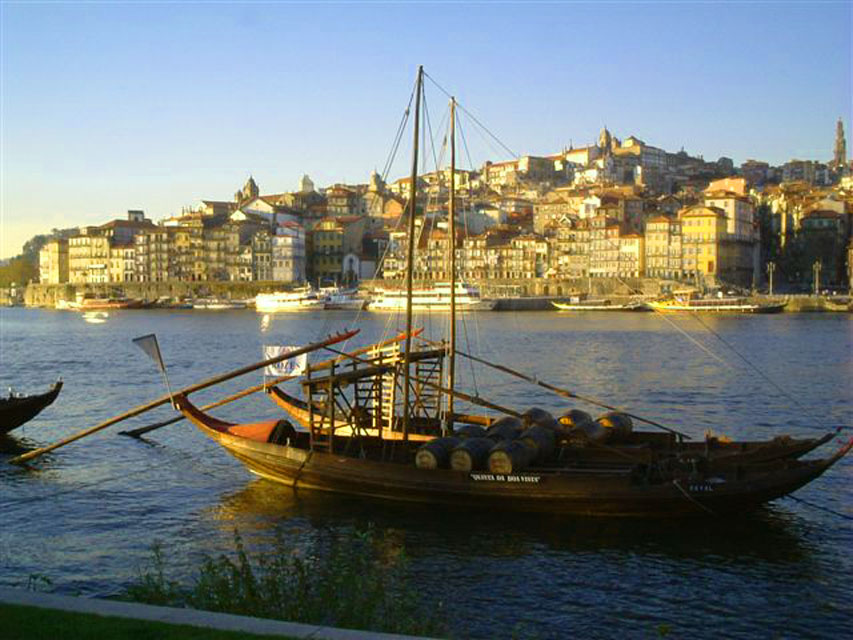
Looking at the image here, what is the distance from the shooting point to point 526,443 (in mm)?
21547

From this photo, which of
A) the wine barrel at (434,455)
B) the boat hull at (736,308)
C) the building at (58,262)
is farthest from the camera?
the building at (58,262)

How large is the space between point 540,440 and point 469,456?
1.85 meters

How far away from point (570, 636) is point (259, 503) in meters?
9.89

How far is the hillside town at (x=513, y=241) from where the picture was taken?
131125 millimetres

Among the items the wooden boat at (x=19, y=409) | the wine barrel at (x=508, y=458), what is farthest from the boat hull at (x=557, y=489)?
the wooden boat at (x=19, y=409)

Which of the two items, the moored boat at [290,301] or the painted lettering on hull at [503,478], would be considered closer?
the painted lettering on hull at [503,478]

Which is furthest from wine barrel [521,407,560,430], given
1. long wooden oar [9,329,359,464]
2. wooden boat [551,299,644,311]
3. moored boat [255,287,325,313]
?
moored boat [255,287,325,313]

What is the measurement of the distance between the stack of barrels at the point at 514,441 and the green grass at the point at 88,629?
11.7 m

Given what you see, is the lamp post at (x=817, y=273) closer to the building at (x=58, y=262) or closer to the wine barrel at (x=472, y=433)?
the wine barrel at (x=472, y=433)

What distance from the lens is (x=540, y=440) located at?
22.0m

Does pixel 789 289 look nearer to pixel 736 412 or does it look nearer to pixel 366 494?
pixel 736 412

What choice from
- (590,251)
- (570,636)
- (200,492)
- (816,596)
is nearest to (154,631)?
(570,636)

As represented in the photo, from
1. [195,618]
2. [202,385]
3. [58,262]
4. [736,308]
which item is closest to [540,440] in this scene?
[202,385]

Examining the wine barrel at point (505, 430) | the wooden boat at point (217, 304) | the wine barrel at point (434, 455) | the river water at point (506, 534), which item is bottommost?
the river water at point (506, 534)
